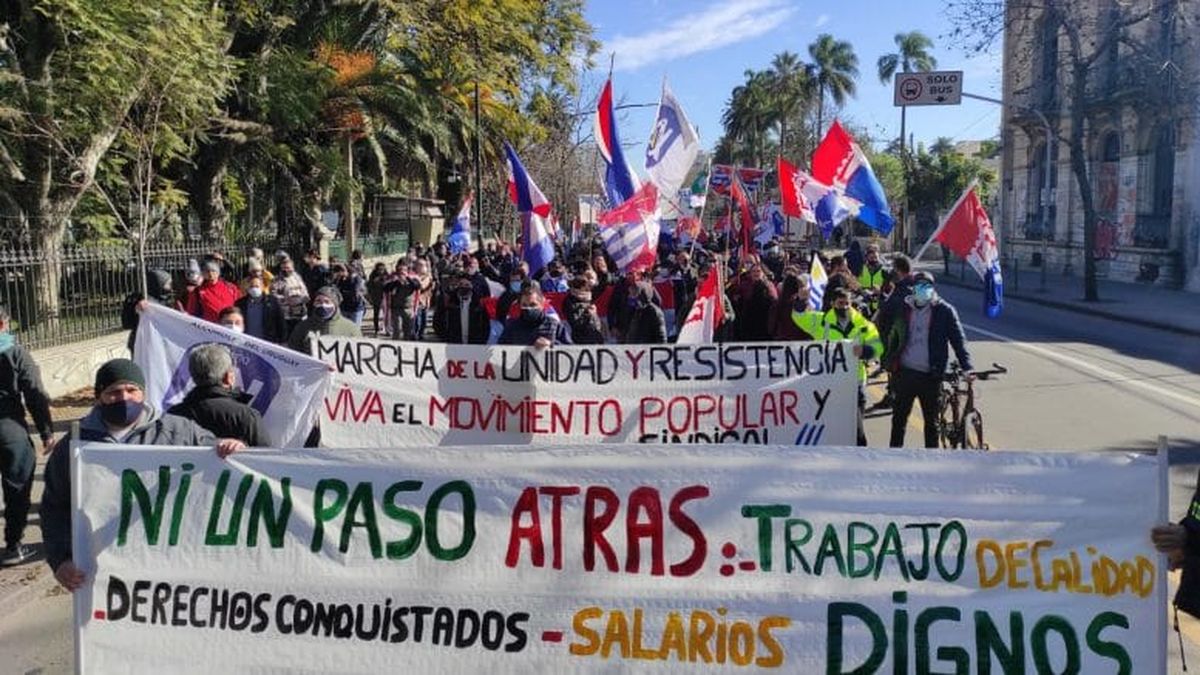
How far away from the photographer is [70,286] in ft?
41.4

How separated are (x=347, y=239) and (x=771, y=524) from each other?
2654 cm

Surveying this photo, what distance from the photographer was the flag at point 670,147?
11625 mm

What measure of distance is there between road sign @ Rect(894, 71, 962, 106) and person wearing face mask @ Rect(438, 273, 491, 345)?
19825 millimetres

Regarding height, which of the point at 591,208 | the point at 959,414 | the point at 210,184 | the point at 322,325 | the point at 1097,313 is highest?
the point at 591,208

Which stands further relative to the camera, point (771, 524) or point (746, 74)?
point (746, 74)

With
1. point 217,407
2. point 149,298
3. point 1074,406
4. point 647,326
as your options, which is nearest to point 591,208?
point 149,298

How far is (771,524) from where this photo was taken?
11.4ft

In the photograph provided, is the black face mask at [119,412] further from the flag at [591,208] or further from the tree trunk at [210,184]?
the flag at [591,208]

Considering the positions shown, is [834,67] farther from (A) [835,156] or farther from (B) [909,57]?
(A) [835,156]

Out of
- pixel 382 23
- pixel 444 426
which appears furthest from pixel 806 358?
pixel 382 23

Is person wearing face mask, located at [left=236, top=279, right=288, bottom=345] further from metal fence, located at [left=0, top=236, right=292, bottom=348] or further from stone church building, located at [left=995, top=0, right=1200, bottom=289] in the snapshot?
stone church building, located at [left=995, top=0, right=1200, bottom=289]

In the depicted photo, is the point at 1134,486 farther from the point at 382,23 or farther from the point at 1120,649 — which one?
the point at 382,23

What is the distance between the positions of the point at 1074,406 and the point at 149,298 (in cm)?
1030

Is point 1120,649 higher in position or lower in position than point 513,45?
lower
